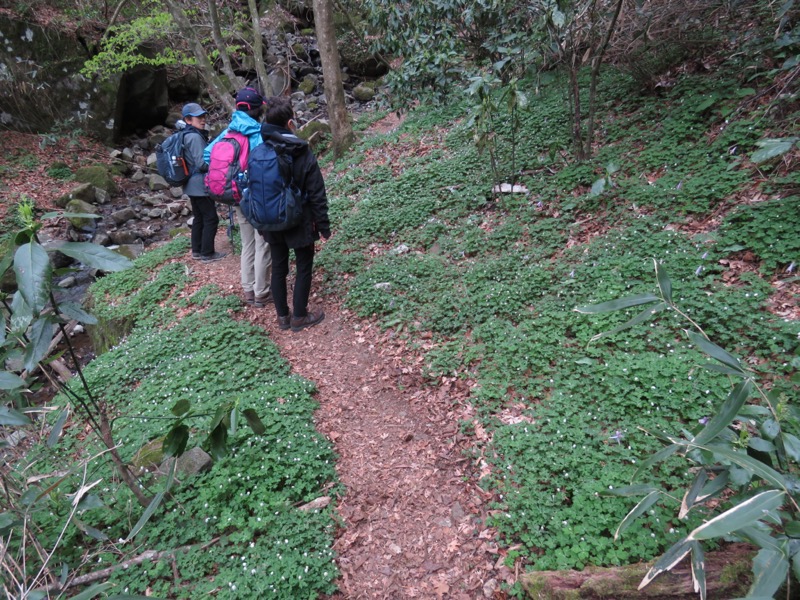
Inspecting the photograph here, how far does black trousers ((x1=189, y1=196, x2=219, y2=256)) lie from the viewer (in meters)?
7.26

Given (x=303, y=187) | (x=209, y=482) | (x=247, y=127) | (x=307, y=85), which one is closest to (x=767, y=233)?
(x=303, y=187)

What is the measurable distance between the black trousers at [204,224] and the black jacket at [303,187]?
8.99ft

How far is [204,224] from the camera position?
7773 mm

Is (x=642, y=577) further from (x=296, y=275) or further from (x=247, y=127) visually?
(x=247, y=127)

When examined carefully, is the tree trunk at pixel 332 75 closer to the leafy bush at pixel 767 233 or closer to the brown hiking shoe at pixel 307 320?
the brown hiking shoe at pixel 307 320

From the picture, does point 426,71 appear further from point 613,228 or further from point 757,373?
point 757,373

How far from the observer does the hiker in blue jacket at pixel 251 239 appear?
549 centimetres

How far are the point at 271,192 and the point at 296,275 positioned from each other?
111 centimetres

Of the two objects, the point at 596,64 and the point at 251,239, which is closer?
the point at 596,64

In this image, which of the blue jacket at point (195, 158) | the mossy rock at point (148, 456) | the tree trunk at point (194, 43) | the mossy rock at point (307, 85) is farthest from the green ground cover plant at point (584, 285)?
the mossy rock at point (307, 85)

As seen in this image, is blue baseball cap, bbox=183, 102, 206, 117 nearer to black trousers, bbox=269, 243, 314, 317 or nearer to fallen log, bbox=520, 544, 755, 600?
black trousers, bbox=269, 243, 314, 317

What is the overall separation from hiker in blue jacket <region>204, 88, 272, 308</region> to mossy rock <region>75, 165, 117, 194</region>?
32.1ft

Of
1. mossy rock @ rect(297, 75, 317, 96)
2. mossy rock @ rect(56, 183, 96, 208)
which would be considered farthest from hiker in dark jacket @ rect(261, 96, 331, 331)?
mossy rock @ rect(297, 75, 317, 96)

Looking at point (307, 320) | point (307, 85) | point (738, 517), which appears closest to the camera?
point (738, 517)
